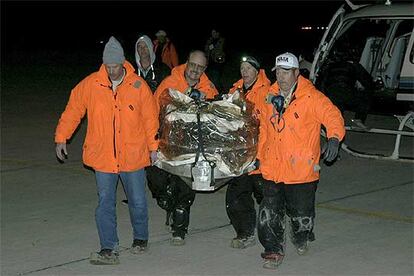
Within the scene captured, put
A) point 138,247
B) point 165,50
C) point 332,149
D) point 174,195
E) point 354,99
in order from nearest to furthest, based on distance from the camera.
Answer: point 332,149, point 138,247, point 174,195, point 354,99, point 165,50

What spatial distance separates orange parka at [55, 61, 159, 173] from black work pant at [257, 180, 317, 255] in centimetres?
101

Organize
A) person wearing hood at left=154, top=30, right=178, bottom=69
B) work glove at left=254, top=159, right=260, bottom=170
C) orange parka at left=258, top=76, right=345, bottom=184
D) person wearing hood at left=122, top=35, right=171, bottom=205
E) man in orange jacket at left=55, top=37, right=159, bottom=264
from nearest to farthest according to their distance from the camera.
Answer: orange parka at left=258, top=76, right=345, bottom=184 → man in orange jacket at left=55, top=37, right=159, bottom=264 → work glove at left=254, top=159, right=260, bottom=170 → person wearing hood at left=122, top=35, right=171, bottom=205 → person wearing hood at left=154, top=30, right=178, bottom=69

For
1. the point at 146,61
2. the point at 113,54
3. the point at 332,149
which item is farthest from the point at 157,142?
the point at 146,61

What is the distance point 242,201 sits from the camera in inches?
289

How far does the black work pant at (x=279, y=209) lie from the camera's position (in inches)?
267

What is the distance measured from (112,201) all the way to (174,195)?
Answer: 0.90 m

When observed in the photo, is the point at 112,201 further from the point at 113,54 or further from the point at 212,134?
the point at 113,54

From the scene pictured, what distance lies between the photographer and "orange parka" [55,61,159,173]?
22.1 feet

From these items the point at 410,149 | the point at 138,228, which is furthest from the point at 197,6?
the point at 138,228

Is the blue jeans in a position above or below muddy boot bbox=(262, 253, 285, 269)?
above

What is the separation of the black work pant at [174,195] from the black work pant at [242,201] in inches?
14.6

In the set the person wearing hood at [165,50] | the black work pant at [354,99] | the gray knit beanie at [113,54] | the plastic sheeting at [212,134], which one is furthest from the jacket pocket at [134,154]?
the person wearing hood at [165,50]

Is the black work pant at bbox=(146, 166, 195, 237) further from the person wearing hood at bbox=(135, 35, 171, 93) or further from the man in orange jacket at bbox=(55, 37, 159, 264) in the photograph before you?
the person wearing hood at bbox=(135, 35, 171, 93)

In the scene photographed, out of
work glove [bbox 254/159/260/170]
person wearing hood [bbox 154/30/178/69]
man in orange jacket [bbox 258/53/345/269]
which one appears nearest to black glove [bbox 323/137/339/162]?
man in orange jacket [bbox 258/53/345/269]
